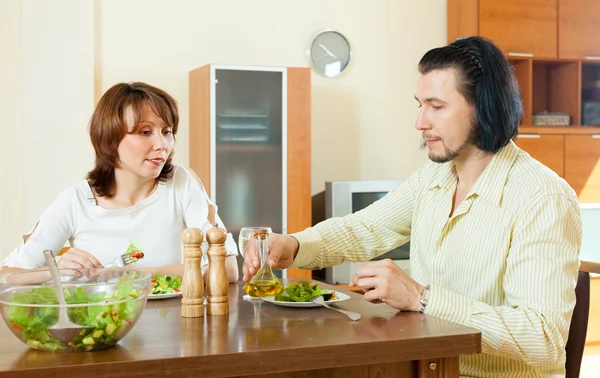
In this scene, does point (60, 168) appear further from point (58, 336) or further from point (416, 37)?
point (58, 336)

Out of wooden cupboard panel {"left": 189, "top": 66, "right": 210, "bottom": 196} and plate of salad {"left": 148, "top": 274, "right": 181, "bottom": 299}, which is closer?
plate of salad {"left": 148, "top": 274, "right": 181, "bottom": 299}

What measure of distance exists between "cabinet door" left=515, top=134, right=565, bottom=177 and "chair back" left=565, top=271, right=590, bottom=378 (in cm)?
329

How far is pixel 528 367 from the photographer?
1.83 metres

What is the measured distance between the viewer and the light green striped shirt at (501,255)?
5.55 feet

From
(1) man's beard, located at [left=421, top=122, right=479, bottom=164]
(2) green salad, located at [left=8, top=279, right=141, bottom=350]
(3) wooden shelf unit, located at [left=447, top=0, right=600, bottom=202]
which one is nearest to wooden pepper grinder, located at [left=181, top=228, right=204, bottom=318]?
(2) green salad, located at [left=8, top=279, right=141, bottom=350]

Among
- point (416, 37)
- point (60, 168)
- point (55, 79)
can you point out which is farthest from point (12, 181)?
point (416, 37)

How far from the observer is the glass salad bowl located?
1.30 meters

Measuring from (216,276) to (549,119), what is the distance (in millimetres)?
4019

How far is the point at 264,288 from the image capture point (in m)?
1.81

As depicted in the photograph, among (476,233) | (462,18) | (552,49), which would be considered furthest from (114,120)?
(552,49)

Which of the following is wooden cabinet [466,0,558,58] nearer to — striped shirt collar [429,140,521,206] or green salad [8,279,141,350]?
striped shirt collar [429,140,521,206]

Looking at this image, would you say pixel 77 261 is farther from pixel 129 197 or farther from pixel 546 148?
pixel 546 148

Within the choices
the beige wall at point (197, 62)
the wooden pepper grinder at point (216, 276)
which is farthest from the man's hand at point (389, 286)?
the beige wall at point (197, 62)

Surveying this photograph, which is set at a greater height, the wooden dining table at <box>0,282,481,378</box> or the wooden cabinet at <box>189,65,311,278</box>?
the wooden cabinet at <box>189,65,311,278</box>
